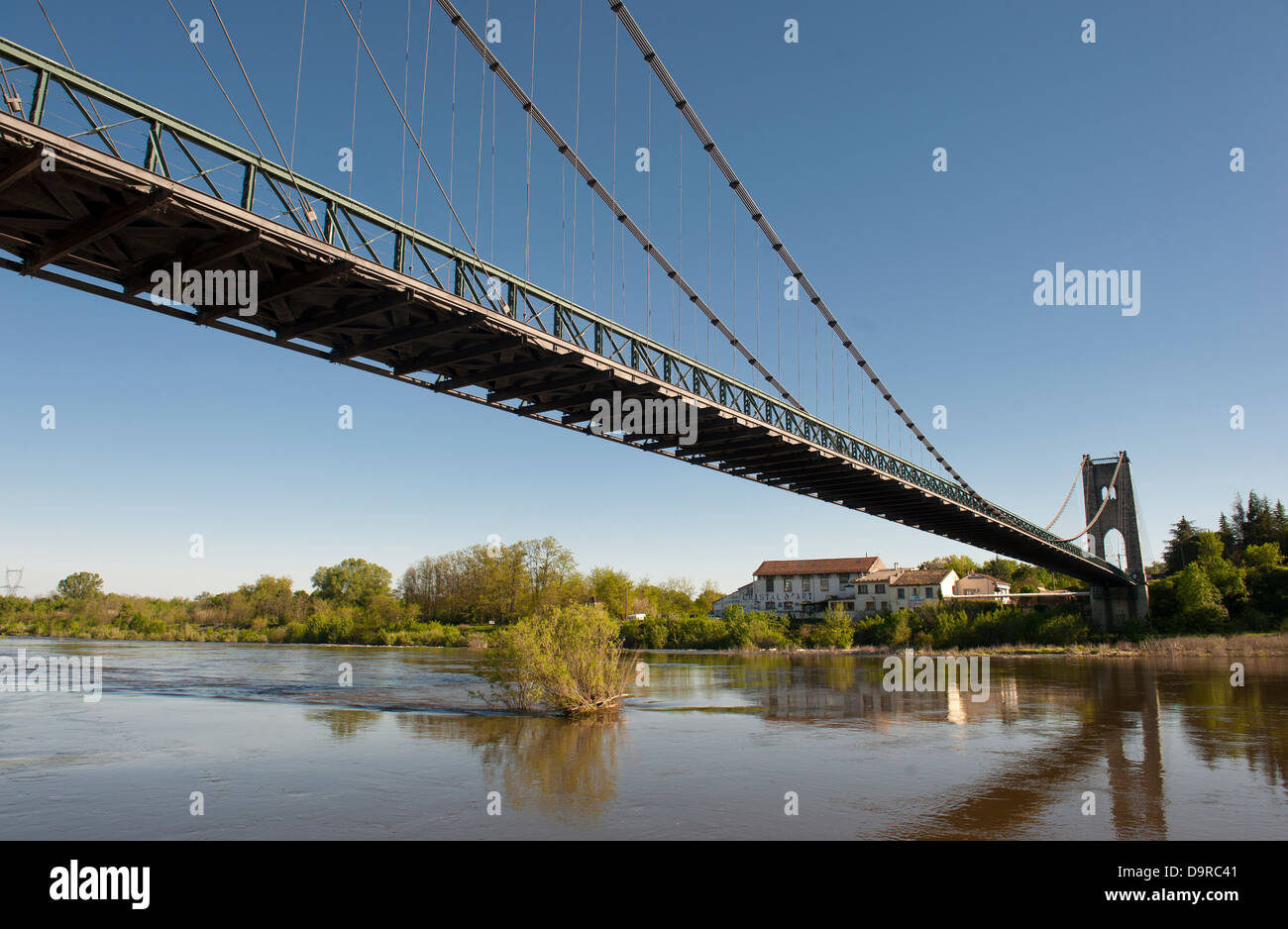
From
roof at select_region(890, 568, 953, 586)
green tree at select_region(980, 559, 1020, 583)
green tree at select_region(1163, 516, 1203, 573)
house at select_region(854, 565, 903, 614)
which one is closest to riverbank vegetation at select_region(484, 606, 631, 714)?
house at select_region(854, 565, 903, 614)

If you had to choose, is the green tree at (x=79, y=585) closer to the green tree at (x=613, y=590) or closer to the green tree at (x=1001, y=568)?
the green tree at (x=613, y=590)

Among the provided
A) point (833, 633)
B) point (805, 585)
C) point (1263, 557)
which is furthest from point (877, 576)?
point (1263, 557)

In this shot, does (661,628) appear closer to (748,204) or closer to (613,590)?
(613,590)

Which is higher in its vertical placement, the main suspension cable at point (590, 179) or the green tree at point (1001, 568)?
the main suspension cable at point (590, 179)

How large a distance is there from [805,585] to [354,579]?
69541 mm

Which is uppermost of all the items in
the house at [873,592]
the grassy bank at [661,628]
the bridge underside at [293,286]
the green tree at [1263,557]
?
the bridge underside at [293,286]

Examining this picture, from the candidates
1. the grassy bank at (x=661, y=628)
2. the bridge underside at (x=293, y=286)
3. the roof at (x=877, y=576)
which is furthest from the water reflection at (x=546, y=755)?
the roof at (x=877, y=576)

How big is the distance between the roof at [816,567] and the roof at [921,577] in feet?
18.1

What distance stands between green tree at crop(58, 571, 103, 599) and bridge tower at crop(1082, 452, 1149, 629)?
13467 centimetres

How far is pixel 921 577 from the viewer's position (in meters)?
78.2

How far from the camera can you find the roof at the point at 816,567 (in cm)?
8531

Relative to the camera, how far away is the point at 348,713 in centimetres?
2711
